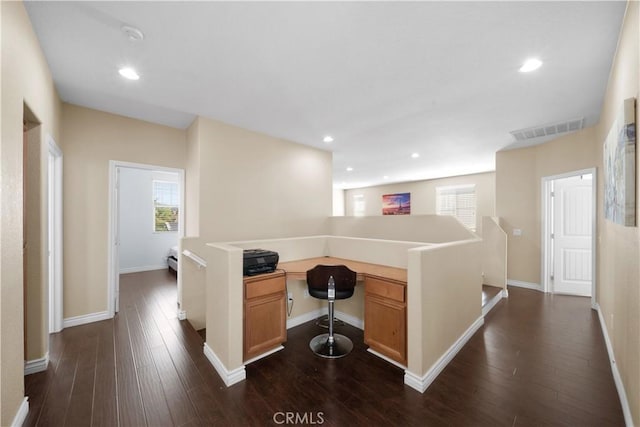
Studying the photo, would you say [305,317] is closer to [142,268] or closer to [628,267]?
[628,267]

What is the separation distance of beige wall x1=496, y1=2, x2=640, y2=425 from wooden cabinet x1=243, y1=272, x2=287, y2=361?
8.05ft

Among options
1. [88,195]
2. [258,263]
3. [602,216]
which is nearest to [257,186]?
[258,263]

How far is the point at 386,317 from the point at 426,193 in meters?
6.73

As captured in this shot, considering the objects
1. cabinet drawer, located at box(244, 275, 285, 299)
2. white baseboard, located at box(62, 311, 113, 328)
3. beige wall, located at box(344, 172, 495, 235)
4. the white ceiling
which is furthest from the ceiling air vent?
white baseboard, located at box(62, 311, 113, 328)

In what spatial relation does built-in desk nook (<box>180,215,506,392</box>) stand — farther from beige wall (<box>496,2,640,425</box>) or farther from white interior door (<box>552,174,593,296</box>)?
white interior door (<box>552,174,593,296</box>)

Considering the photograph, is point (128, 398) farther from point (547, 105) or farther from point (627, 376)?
point (547, 105)

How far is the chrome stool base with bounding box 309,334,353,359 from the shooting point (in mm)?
2502

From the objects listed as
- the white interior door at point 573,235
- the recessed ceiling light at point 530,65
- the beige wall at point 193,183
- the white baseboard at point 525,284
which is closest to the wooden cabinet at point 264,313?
the beige wall at point 193,183

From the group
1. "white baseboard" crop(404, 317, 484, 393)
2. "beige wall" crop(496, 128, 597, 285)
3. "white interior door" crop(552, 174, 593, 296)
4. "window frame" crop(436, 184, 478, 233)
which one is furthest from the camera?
"window frame" crop(436, 184, 478, 233)

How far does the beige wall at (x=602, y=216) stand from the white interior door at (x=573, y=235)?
266 millimetres

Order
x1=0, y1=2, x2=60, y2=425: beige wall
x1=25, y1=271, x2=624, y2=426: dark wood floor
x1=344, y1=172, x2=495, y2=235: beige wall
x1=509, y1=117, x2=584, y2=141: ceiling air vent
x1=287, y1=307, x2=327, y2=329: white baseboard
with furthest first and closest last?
x1=344, y1=172, x2=495, y2=235: beige wall < x1=509, y1=117, x2=584, y2=141: ceiling air vent < x1=287, y1=307, x2=327, y2=329: white baseboard < x1=25, y1=271, x2=624, y2=426: dark wood floor < x1=0, y1=2, x2=60, y2=425: beige wall

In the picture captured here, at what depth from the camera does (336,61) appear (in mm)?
2086

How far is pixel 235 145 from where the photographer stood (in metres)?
3.51

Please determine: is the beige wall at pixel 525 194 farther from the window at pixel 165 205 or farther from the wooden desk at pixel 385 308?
the window at pixel 165 205
